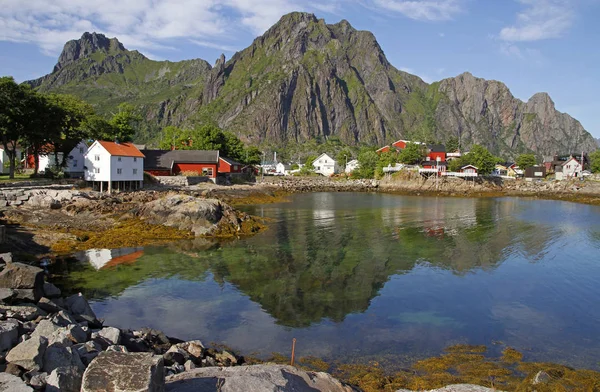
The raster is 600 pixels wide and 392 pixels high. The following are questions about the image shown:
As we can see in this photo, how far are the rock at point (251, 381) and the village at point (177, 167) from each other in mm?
42982

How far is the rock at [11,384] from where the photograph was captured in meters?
6.34

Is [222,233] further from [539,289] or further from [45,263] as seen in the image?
[539,289]

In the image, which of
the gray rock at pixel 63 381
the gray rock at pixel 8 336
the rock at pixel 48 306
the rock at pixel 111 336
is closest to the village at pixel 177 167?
the rock at pixel 48 306

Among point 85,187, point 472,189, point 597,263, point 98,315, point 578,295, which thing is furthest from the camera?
point 472,189

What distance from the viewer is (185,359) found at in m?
10.5

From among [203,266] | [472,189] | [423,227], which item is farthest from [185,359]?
[472,189]

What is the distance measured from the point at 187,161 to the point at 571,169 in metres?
107

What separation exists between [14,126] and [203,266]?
31.8 m

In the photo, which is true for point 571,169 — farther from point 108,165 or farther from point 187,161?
point 108,165

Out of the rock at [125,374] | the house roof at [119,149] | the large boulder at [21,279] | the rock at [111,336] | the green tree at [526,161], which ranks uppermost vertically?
the green tree at [526,161]

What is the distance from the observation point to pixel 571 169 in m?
117

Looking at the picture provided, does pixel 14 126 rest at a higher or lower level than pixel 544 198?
higher

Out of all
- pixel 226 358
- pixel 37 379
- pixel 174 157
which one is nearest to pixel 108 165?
pixel 174 157

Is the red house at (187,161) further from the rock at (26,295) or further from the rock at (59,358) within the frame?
the rock at (59,358)
